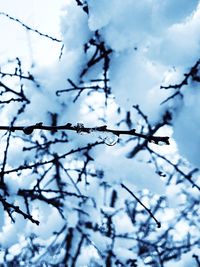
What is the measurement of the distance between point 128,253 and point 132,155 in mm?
1761

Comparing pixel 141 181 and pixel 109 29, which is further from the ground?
pixel 109 29

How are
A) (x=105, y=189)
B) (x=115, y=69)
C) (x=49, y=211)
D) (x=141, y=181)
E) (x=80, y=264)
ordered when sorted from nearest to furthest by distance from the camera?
(x=115, y=69), (x=141, y=181), (x=49, y=211), (x=80, y=264), (x=105, y=189)

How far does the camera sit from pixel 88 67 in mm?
2561

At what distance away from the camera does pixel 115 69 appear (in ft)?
8.11

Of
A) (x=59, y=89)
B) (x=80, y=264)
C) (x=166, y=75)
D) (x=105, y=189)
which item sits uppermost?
(x=105, y=189)

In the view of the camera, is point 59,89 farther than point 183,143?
Yes

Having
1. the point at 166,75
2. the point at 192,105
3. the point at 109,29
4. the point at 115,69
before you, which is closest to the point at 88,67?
the point at 115,69

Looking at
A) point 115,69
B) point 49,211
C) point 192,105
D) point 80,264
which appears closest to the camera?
point 192,105

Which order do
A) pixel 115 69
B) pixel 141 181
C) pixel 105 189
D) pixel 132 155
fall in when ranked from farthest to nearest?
pixel 105 189 → pixel 132 155 → pixel 141 181 → pixel 115 69

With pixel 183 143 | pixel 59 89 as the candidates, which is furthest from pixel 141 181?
pixel 59 89

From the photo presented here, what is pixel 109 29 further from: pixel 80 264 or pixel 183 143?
pixel 80 264

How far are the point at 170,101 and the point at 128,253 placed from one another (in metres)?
2.47

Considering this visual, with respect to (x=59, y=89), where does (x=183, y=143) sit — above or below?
below

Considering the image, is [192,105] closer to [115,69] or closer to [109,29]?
[115,69]
